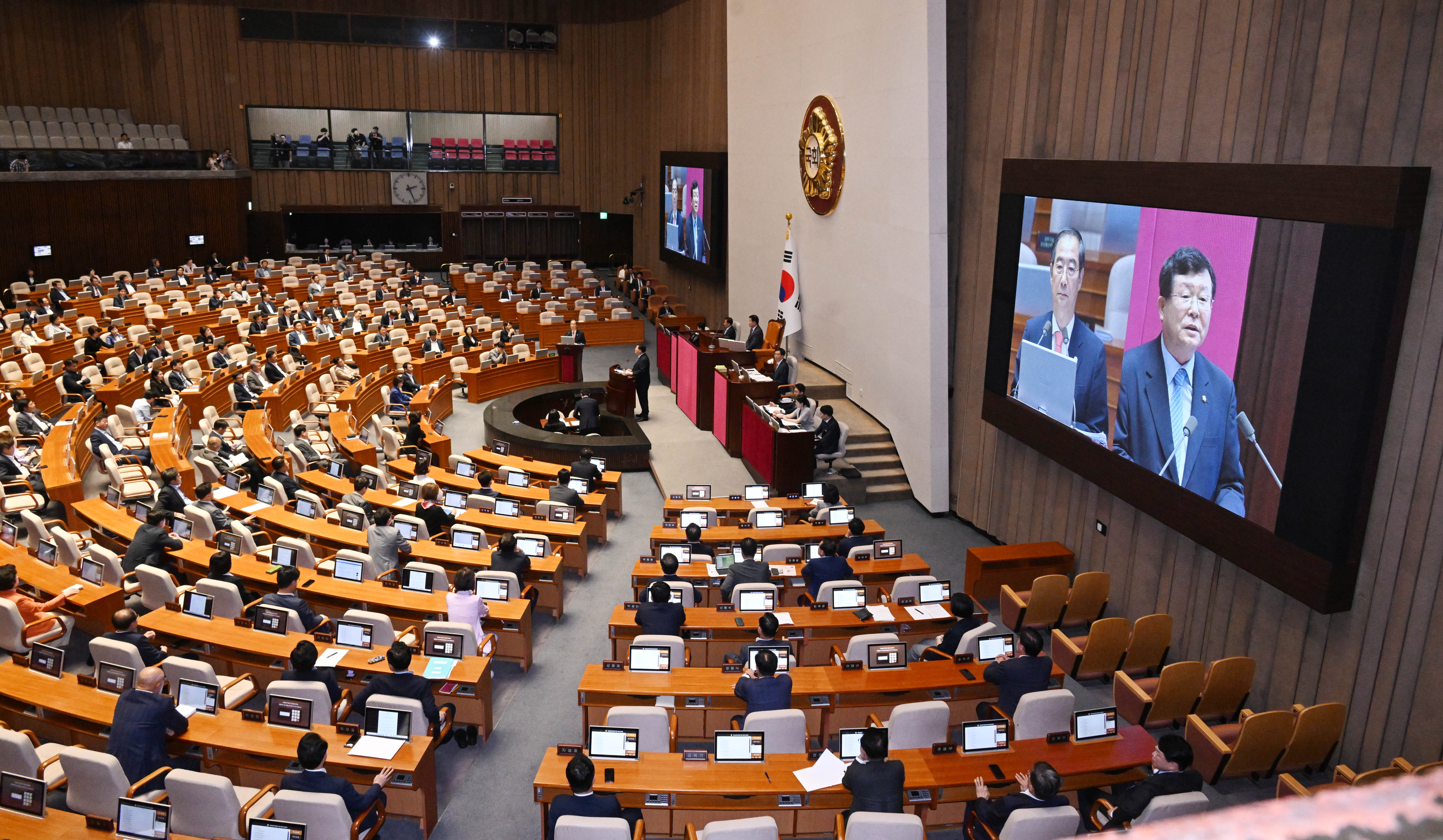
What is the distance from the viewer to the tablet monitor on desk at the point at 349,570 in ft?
29.5

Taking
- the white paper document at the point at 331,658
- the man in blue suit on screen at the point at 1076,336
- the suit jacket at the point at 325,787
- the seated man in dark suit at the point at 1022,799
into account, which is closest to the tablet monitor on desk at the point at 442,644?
the white paper document at the point at 331,658

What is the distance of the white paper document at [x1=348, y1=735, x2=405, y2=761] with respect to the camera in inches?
245

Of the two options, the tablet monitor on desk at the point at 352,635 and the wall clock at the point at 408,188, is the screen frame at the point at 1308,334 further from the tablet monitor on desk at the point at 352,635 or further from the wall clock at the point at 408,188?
the wall clock at the point at 408,188

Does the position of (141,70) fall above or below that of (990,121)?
above

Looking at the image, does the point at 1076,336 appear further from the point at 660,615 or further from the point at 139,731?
the point at 139,731

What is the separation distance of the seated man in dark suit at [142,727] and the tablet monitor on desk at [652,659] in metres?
3.05

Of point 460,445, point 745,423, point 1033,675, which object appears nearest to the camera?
point 1033,675

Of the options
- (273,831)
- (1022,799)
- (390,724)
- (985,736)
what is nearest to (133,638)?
(390,724)

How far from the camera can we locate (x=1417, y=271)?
658 centimetres

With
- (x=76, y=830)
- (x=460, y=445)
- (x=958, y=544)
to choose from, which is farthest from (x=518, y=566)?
(x=460, y=445)

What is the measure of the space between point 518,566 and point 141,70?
26576 mm

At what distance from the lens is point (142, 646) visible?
7027 mm

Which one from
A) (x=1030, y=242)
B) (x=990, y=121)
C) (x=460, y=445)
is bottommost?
(x=460, y=445)

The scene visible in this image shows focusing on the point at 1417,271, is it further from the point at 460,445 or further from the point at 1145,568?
the point at 460,445
